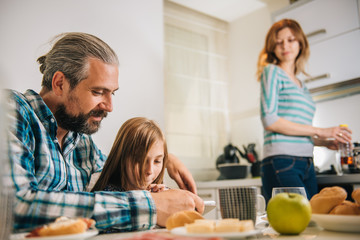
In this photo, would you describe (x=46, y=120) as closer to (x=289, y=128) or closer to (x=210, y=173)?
(x=289, y=128)

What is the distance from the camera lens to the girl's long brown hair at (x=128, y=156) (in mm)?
1235

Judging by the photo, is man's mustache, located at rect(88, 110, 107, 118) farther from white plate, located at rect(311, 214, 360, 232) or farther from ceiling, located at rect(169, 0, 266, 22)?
ceiling, located at rect(169, 0, 266, 22)

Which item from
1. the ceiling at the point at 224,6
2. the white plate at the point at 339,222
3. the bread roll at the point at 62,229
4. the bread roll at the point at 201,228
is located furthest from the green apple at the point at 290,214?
the ceiling at the point at 224,6

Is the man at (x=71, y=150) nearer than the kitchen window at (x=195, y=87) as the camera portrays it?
Yes

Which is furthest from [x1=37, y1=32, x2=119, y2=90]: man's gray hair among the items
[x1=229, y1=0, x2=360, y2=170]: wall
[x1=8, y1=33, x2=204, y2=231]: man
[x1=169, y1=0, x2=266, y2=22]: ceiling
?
[x1=229, y1=0, x2=360, y2=170]: wall

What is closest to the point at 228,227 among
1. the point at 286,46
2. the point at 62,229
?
the point at 62,229

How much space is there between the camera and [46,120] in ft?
3.46

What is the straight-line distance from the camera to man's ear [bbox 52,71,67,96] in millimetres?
1149

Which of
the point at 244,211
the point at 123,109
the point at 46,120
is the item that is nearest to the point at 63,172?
the point at 46,120

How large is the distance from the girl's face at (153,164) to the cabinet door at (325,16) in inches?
62.4

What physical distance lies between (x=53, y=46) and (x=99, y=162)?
1.44ft

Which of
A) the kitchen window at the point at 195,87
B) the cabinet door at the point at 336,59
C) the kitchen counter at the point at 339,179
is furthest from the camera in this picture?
the kitchen window at the point at 195,87

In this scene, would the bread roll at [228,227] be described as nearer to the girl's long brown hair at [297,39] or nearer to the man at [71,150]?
the man at [71,150]

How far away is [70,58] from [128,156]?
0.39 meters
